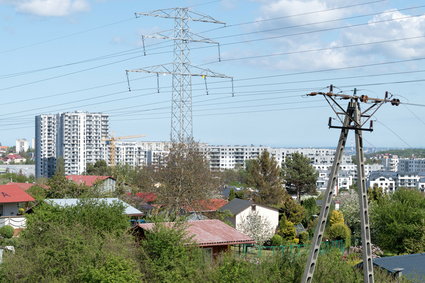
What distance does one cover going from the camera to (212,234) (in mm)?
28453

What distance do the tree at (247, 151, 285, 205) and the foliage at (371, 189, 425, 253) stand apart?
29196mm

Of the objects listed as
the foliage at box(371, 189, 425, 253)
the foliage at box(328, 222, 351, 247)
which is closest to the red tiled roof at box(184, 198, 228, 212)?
the foliage at box(328, 222, 351, 247)

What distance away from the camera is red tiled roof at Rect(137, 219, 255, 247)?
1079 inches

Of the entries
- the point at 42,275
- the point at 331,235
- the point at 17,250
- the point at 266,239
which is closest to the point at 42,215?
the point at 17,250

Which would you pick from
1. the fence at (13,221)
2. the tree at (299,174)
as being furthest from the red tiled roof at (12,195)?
the tree at (299,174)

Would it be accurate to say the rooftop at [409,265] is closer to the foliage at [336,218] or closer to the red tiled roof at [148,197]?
the foliage at [336,218]

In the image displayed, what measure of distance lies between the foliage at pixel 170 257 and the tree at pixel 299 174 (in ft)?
191

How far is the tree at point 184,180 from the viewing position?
1992 inches

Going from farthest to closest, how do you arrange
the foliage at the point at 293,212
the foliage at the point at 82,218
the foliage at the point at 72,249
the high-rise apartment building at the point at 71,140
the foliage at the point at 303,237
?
1. the high-rise apartment building at the point at 71,140
2. the foliage at the point at 293,212
3. the foliage at the point at 303,237
4. the foliage at the point at 82,218
5. the foliage at the point at 72,249

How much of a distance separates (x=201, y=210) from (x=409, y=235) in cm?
1768

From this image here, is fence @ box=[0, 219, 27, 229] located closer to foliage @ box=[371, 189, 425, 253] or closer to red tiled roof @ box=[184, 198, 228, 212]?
red tiled roof @ box=[184, 198, 228, 212]

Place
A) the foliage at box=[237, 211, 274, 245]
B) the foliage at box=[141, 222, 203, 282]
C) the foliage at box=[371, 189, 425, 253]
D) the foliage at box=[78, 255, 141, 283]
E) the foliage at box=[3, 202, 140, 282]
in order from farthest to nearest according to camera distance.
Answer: the foliage at box=[237, 211, 274, 245]
the foliage at box=[371, 189, 425, 253]
the foliage at box=[141, 222, 203, 282]
the foliage at box=[3, 202, 140, 282]
the foliage at box=[78, 255, 141, 283]

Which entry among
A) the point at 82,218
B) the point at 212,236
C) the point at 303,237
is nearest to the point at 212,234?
the point at 212,236

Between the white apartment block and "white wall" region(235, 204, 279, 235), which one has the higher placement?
the white apartment block
